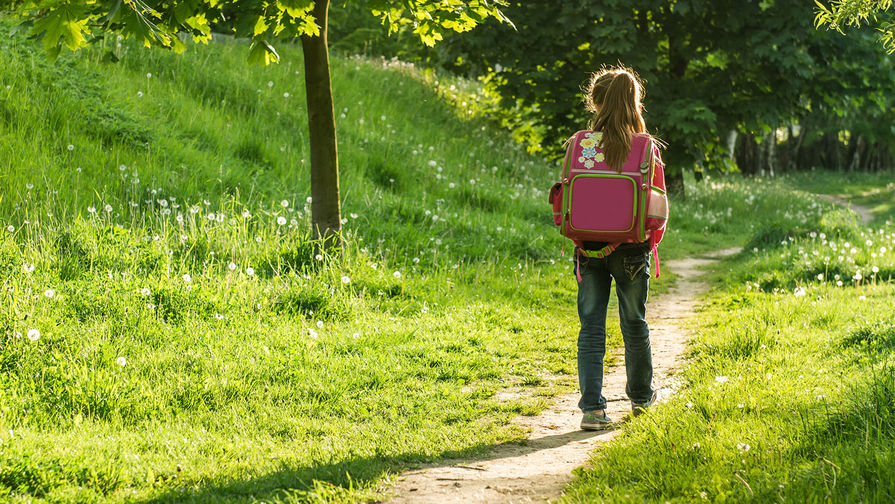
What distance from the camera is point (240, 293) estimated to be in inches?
269

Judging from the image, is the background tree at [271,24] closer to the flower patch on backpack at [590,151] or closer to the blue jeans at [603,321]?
the flower patch on backpack at [590,151]

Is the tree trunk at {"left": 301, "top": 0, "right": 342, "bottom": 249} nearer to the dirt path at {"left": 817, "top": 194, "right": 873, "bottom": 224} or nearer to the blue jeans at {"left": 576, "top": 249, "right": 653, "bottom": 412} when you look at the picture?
the blue jeans at {"left": 576, "top": 249, "right": 653, "bottom": 412}

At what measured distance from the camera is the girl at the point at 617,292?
475 centimetres

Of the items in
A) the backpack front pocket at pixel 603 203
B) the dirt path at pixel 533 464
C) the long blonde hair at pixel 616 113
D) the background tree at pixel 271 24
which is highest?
the background tree at pixel 271 24

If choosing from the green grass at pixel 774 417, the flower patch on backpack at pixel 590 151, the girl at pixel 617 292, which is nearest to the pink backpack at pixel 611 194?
the flower patch on backpack at pixel 590 151

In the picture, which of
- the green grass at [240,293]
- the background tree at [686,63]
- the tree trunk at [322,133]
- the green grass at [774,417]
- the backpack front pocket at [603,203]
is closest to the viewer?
the green grass at [774,417]

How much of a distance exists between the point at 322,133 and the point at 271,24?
2.06 meters

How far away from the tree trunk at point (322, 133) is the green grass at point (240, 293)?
1.02ft

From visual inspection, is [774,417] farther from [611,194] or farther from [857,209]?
[857,209]

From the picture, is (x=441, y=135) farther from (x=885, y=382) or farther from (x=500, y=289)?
(x=885, y=382)

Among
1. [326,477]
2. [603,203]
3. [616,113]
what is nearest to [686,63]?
[616,113]

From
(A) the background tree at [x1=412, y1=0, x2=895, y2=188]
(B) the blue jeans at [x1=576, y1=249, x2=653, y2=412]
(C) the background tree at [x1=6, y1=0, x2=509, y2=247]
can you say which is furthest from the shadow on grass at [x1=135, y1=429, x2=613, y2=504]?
(A) the background tree at [x1=412, y1=0, x2=895, y2=188]

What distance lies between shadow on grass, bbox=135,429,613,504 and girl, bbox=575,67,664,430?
0.47 metres

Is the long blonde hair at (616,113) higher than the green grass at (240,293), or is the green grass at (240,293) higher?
the long blonde hair at (616,113)
